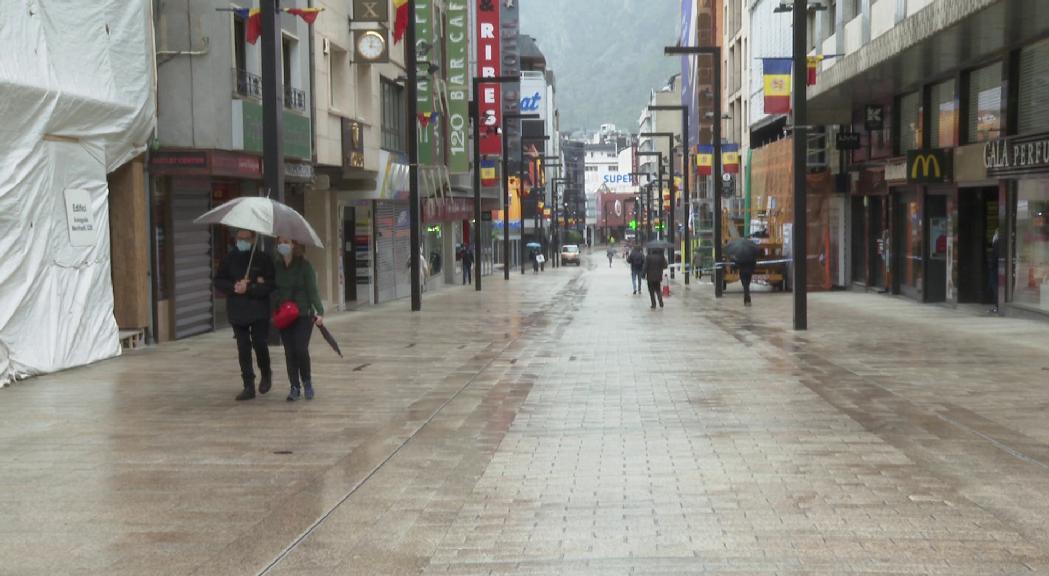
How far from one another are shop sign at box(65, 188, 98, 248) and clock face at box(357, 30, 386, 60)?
12891mm

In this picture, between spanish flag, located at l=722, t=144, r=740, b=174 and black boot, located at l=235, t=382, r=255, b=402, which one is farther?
spanish flag, located at l=722, t=144, r=740, b=174

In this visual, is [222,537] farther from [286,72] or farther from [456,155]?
[456,155]

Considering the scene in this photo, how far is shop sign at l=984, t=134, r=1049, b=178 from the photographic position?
68.3 feet

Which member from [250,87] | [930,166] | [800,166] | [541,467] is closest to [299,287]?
[541,467]

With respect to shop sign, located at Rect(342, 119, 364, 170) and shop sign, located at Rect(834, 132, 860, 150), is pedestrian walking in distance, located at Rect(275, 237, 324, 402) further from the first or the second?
shop sign, located at Rect(834, 132, 860, 150)

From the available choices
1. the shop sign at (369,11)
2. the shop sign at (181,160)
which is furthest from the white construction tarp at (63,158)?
the shop sign at (369,11)

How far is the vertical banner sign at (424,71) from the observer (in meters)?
36.8

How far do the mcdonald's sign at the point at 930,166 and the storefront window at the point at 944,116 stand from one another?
88 cm

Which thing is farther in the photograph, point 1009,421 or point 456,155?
point 456,155

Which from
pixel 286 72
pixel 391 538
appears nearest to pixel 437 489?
pixel 391 538

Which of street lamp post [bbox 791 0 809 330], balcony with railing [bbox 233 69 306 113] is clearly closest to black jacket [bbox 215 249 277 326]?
balcony with railing [bbox 233 69 306 113]

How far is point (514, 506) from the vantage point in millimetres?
7539

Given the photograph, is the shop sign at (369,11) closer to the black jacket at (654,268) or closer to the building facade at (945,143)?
the black jacket at (654,268)

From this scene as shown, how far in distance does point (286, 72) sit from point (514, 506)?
18370 millimetres
